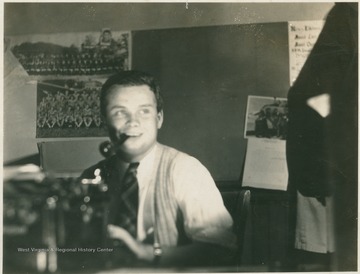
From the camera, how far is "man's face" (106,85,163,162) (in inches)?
58.4

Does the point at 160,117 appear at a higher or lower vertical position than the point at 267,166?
higher

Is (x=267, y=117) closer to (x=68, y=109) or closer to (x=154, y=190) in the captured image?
(x=154, y=190)

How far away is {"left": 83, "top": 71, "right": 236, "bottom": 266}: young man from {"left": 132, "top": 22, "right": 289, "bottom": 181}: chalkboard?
0.12ft

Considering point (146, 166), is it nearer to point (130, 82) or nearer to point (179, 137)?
point (179, 137)

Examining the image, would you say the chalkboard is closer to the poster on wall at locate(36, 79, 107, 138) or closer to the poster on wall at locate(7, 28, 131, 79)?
the poster on wall at locate(7, 28, 131, 79)

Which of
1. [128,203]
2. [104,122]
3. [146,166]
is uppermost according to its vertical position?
[104,122]

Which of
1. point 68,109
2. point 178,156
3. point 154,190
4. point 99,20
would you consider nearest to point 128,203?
point 154,190

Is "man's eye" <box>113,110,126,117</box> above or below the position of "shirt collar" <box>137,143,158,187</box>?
above

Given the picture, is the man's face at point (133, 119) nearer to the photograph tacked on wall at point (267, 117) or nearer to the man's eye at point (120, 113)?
the man's eye at point (120, 113)

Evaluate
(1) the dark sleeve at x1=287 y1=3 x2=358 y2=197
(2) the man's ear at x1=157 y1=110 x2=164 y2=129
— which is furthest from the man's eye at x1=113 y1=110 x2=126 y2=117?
(1) the dark sleeve at x1=287 y1=3 x2=358 y2=197

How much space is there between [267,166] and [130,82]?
48cm

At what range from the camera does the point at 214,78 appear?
4.92 ft

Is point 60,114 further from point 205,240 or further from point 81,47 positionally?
point 205,240

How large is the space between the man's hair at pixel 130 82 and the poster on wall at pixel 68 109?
0.02 m
